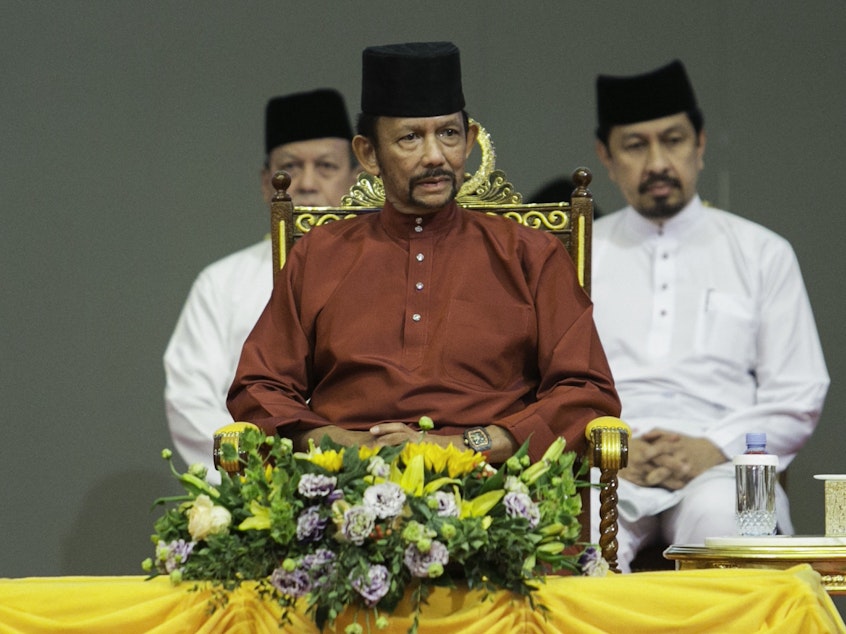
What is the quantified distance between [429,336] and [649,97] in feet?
7.04

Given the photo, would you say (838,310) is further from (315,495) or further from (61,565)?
(315,495)

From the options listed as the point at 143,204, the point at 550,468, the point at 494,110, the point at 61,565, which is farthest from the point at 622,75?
the point at 550,468

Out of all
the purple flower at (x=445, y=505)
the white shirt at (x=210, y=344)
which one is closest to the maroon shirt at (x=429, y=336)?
the purple flower at (x=445, y=505)

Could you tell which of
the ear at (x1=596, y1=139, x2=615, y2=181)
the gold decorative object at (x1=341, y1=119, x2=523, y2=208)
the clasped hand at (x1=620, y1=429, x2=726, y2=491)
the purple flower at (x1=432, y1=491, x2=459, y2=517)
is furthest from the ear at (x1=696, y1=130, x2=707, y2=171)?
the purple flower at (x1=432, y1=491, x2=459, y2=517)

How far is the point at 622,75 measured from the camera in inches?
203

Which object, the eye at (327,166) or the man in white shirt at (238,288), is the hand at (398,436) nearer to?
the man in white shirt at (238,288)

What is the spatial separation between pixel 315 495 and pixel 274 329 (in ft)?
3.82

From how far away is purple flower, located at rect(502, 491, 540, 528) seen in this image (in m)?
2.22

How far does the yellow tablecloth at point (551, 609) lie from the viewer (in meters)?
2.22

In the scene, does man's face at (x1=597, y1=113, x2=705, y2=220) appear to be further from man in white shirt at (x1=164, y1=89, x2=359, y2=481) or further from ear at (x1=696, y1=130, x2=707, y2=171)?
man in white shirt at (x1=164, y1=89, x2=359, y2=481)

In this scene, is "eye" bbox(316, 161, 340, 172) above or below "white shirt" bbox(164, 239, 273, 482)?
above

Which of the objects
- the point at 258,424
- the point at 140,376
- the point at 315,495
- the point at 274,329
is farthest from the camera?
the point at 140,376

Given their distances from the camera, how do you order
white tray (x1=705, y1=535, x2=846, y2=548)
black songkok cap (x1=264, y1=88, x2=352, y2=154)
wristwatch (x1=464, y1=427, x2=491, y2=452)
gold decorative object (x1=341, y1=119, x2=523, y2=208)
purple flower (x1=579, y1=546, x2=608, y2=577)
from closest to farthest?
purple flower (x1=579, y1=546, x2=608, y2=577), wristwatch (x1=464, y1=427, x2=491, y2=452), white tray (x1=705, y1=535, x2=846, y2=548), gold decorative object (x1=341, y1=119, x2=523, y2=208), black songkok cap (x1=264, y1=88, x2=352, y2=154)

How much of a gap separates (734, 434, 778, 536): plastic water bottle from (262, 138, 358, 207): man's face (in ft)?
7.21
